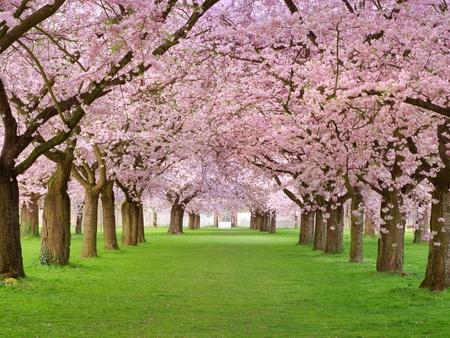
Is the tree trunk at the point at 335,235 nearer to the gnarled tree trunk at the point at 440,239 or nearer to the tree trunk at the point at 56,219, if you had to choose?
the tree trunk at the point at 56,219

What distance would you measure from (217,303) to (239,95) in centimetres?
758

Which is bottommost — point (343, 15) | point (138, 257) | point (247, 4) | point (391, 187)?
point (138, 257)

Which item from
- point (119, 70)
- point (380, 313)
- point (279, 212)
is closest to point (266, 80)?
point (119, 70)

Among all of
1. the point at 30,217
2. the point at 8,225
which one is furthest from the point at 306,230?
the point at 8,225

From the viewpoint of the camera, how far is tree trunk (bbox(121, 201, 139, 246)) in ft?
129

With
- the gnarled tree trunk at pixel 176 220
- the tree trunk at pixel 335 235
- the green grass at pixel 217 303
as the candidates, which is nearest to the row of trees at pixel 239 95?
the tree trunk at pixel 335 235

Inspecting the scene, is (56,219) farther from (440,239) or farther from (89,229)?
(440,239)

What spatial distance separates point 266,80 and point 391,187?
5238 millimetres

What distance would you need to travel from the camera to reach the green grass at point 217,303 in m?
11.3

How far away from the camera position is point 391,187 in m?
20.6

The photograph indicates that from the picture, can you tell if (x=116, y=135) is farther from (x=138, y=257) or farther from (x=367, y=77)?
(x=367, y=77)

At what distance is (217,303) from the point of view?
14.9 metres

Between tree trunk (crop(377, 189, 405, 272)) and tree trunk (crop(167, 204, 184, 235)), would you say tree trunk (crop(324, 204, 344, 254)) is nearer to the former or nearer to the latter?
tree trunk (crop(377, 189, 405, 272))

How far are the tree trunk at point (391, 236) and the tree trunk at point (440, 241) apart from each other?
14.9 ft
